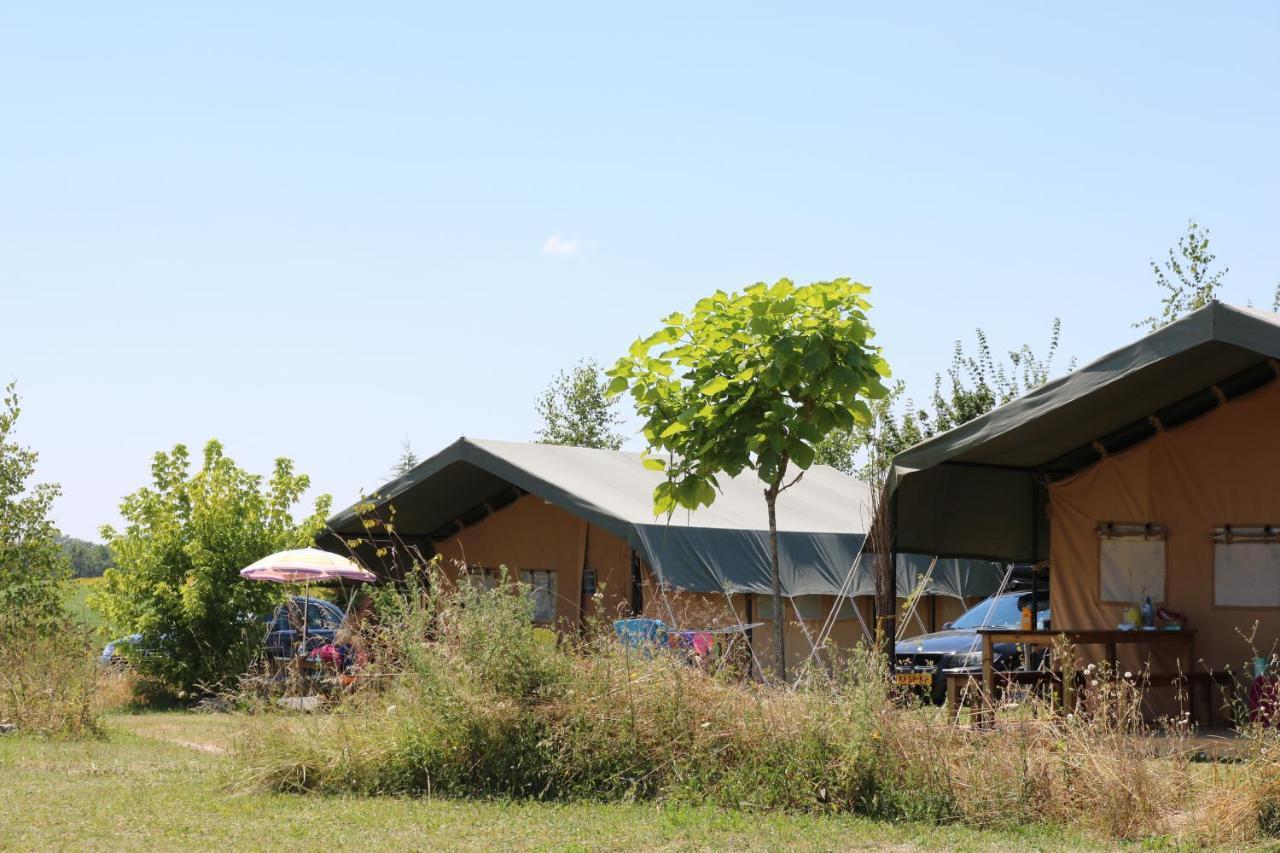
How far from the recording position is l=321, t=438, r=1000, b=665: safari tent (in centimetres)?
1545

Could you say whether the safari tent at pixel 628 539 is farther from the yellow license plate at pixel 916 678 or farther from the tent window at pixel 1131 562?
the tent window at pixel 1131 562

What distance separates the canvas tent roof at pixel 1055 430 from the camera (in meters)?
9.55

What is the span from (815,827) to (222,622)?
11214mm

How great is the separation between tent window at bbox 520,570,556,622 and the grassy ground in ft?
28.9

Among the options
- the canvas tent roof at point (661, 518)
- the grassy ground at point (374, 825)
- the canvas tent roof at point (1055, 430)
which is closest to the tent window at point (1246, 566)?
the canvas tent roof at point (1055, 430)

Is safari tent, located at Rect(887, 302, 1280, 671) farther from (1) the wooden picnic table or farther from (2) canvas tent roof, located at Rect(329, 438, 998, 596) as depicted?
(2) canvas tent roof, located at Rect(329, 438, 998, 596)

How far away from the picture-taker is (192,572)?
53.8 feet

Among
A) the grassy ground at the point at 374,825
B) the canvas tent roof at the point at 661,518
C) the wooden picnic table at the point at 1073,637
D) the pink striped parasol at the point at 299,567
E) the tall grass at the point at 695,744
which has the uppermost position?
the canvas tent roof at the point at 661,518

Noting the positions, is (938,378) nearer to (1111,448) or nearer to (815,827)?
(1111,448)

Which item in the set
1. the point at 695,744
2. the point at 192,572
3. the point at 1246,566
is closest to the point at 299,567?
the point at 192,572

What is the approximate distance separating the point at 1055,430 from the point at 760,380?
3754mm

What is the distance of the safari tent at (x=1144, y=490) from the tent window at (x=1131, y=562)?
0.4 inches

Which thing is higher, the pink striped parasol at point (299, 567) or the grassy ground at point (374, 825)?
the pink striped parasol at point (299, 567)

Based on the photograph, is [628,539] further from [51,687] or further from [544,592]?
[51,687]
